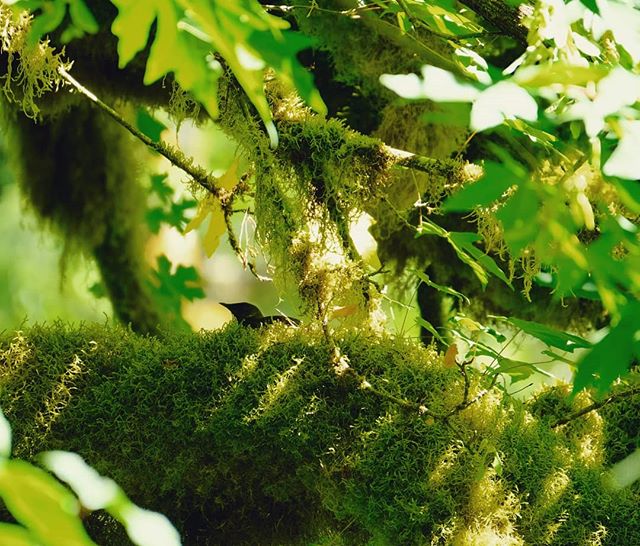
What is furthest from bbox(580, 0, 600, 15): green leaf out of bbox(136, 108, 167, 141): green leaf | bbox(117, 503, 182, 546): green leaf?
bbox(136, 108, 167, 141): green leaf

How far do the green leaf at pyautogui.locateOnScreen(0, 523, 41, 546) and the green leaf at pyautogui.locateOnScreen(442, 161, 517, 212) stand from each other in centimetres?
37

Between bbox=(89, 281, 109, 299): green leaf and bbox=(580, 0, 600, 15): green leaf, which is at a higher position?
bbox=(580, 0, 600, 15): green leaf

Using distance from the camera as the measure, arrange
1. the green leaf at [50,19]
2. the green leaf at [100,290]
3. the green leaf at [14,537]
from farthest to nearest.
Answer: the green leaf at [100,290] → the green leaf at [50,19] → the green leaf at [14,537]

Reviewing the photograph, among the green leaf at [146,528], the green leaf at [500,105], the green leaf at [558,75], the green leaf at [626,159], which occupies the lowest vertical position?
the green leaf at [146,528]

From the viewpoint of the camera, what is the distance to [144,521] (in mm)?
483

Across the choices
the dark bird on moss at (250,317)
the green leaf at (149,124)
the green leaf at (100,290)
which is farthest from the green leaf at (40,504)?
the green leaf at (100,290)

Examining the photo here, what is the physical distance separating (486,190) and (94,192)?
2184mm

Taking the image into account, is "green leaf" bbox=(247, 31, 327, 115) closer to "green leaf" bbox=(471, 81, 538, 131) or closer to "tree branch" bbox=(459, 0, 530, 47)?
"green leaf" bbox=(471, 81, 538, 131)

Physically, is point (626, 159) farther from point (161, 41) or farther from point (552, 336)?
point (552, 336)

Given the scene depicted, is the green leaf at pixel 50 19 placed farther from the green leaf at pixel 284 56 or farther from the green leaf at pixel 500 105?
the green leaf at pixel 500 105

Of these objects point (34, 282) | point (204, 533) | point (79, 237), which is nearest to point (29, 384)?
point (204, 533)

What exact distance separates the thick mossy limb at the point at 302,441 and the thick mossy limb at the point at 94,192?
1168mm

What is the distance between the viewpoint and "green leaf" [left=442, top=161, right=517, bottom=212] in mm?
626

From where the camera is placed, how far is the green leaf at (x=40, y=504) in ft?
1.40
